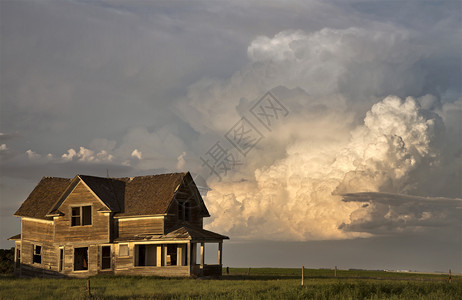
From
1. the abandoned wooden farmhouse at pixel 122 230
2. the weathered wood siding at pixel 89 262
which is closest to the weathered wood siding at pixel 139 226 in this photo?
the abandoned wooden farmhouse at pixel 122 230

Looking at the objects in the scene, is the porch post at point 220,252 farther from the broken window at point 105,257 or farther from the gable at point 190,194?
the broken window at point 105,257

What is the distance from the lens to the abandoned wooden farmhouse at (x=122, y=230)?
159 ft

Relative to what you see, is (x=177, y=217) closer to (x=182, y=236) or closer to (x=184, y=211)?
(x=184, y=211)

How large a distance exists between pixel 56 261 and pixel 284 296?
2832 centimetres

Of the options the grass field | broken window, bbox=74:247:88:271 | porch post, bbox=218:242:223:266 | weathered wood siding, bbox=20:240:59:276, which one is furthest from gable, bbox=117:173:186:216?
the grass field

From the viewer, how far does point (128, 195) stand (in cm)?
5266

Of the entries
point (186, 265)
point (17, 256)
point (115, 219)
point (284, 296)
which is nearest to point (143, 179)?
point (115, 219)

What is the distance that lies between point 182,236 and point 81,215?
10468mm

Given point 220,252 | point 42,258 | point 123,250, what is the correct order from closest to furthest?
point 123,250 → point 220,252 → point 42,258

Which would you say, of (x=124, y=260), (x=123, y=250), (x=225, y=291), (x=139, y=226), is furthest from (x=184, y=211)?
(x=225, y=291)

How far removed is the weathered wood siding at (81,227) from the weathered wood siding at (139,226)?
1.24 meters

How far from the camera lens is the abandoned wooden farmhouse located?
4847 centimetres

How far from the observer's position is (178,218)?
50781mm

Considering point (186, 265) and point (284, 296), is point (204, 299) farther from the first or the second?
point (186, 265)
